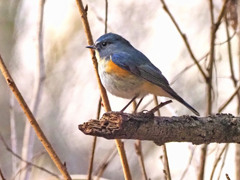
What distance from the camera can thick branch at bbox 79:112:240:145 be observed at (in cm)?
142

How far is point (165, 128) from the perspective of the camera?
5.01 ft

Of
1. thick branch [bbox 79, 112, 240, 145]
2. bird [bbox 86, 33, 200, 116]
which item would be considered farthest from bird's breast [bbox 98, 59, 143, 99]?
thick branch [bbox 79, 112, 240, 145]

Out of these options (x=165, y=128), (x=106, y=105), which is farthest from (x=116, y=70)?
(x=165, y=128)

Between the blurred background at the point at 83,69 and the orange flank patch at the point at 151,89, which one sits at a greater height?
the blurred background at the point at 83,69

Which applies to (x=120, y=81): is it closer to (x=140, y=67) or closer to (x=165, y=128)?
(x=140, y=67)

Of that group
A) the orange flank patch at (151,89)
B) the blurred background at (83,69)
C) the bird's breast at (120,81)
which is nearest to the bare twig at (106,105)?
the bird's breast at (120,81)

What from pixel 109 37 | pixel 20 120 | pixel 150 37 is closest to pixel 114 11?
pixel 150 37

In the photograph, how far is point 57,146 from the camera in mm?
4492

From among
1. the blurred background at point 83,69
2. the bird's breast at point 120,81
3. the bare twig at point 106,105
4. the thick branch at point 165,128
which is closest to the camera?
the thick branch at point 165,128

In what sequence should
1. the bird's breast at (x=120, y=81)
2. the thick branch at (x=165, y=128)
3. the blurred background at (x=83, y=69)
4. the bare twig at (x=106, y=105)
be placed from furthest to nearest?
the blurred background at (x=83, y=69), the bird's breast at (x=120, y=81), the bare twig at (x=106, y=105), the thick branch at (x=165, y=128)

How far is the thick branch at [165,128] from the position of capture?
1.42 m

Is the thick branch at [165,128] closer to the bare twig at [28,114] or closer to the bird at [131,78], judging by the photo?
the bare twig at [28,114]

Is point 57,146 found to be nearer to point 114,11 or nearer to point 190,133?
point 114,11

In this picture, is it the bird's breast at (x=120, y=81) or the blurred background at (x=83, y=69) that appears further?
the blurred background at (x=83, y=69)
